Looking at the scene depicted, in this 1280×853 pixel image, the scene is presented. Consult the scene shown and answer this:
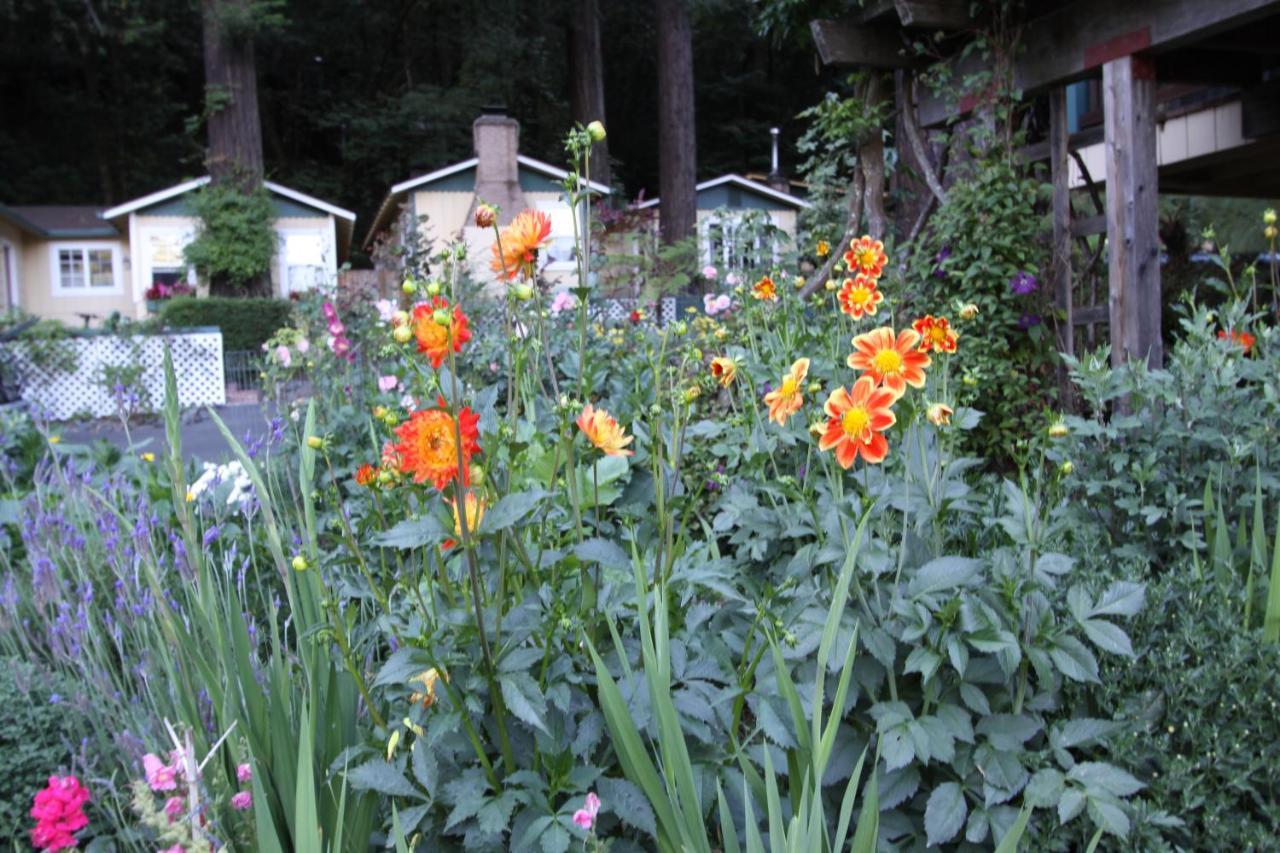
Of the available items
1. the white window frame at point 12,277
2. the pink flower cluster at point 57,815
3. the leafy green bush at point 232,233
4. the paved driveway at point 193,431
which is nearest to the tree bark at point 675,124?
the paved driveway at point 193,431

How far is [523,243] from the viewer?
50.8 inches

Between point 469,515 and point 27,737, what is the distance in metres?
1.18

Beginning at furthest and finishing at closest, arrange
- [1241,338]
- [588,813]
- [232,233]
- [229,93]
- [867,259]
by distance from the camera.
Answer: [232,233] → [229,93] → [1241,338] → [867,259] → [588,813]

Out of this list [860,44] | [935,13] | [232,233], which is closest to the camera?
[935,13]

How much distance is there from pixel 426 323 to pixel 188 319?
15.4m

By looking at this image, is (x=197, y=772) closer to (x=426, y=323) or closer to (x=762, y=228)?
(x=426, y=323)

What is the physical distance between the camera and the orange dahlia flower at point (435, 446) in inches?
43.6

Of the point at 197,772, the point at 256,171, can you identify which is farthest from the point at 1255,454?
the point at 256,171

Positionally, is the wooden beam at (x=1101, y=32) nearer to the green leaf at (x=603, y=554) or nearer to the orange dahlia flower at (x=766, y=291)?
the orange dahlia flower at (x=766, y=291)

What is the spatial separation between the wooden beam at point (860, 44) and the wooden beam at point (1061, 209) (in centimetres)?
73

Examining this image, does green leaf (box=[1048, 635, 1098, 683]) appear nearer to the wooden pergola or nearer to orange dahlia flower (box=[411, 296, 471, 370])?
orange dahlia flower (box=[411, 296, 471, 370])

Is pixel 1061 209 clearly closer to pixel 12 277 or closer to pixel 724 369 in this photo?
pixel 724 369

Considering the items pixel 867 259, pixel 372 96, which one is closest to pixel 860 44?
pixel 867 259

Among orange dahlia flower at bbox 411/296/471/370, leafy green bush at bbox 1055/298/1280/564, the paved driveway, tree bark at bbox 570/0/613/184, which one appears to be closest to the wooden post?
leafy green bush at bbox 1055/298/1280/564
